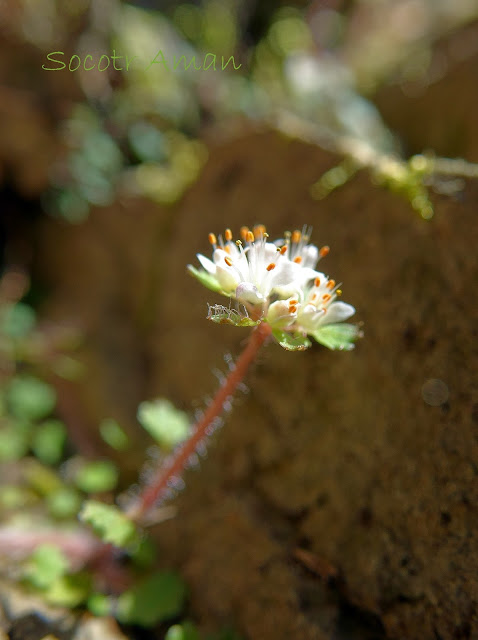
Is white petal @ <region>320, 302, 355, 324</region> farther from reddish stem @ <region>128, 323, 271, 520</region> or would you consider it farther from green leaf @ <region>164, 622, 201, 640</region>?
green leaf @ <region>164, 622, 201, 640</region>

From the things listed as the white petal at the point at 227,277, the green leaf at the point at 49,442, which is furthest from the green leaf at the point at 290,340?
the green leaf at the point at 49,442

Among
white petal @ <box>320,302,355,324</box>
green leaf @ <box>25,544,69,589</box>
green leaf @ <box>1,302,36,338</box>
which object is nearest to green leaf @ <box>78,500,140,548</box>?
green leaf @ <box>25,544,69,589</box>

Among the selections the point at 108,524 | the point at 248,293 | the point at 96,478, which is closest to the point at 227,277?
the point at 248,293

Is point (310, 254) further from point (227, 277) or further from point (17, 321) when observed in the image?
point (17, 321)

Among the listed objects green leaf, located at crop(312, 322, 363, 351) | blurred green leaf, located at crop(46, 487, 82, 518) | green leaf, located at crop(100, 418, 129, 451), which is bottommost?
blurred green leaf, located at crop(46, 487, 82, 518)

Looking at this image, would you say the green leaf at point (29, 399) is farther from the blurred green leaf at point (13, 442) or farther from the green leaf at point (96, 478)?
the green leaf at point (96, 478)

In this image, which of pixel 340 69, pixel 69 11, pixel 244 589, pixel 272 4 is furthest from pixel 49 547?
pixel 272 4

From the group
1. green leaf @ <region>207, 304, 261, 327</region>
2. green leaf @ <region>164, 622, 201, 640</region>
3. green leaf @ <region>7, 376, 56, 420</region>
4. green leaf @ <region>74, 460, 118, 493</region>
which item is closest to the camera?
green leaf @ <region>207, 304, 261, 327</region>
